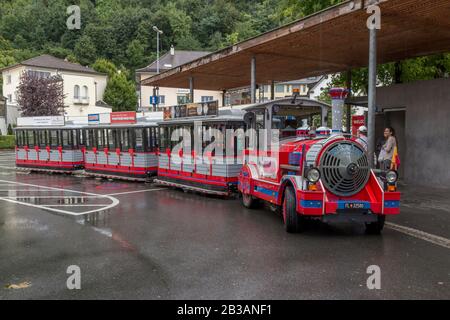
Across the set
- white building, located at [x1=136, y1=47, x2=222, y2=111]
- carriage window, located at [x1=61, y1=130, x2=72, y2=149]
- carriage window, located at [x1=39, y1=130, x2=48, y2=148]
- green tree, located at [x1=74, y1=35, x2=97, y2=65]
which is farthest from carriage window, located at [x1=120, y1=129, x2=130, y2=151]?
green tree, located at [x1=74, y1=35, x2=97, y2=65]

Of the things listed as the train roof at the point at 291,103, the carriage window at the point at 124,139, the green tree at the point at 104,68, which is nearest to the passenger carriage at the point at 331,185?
the train roof at the point at 291,103

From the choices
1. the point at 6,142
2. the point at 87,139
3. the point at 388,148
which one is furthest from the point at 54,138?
the point at 6,142

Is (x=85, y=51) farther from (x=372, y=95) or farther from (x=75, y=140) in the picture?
(x=372, y=95)

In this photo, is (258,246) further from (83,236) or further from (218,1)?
(218,1)

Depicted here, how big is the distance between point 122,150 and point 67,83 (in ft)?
141

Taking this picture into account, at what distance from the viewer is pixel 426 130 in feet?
48.2

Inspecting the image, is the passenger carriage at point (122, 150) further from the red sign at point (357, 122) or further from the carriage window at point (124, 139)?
the red sign at point (357, 122)

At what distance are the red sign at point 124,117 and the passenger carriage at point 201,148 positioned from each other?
267 cm

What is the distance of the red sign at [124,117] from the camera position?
19.0 m

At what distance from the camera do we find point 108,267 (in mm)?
6348

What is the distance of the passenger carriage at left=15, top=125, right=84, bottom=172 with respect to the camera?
22.3 meters
